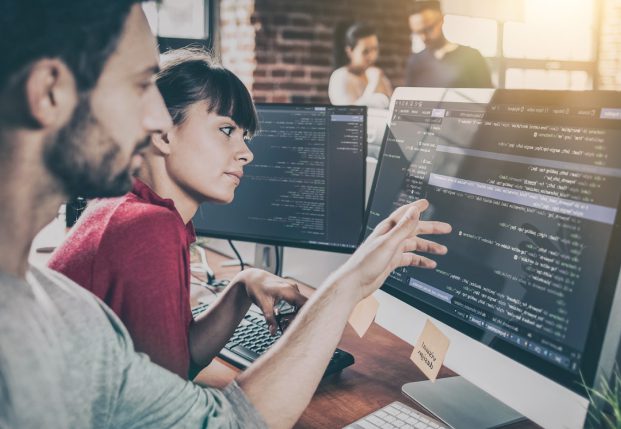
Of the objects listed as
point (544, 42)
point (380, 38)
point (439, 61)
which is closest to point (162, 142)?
point (439, 61)

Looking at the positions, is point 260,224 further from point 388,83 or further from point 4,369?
point 388,83

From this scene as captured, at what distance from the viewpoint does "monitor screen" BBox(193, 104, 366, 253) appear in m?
1.41

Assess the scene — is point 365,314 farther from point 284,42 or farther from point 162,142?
point 284,42

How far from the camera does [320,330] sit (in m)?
0.81

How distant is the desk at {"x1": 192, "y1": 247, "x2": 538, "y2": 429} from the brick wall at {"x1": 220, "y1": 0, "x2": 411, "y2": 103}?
3.41m

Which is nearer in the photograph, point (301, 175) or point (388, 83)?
point (301, 175)

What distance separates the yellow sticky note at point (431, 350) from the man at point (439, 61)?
304 cm

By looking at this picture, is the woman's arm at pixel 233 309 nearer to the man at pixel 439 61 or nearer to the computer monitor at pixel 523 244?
the computer monitor at pixel 523 244

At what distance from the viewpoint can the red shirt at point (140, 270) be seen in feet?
3.00

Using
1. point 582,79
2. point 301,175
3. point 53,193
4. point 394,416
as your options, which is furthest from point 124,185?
point 582,79

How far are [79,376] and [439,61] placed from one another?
3647mm

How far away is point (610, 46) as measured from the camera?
20.0ft

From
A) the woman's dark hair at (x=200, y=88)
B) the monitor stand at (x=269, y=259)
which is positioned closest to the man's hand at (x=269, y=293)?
the woman's dark hair at (x=200, y=88)

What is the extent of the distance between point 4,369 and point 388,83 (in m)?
4.41
